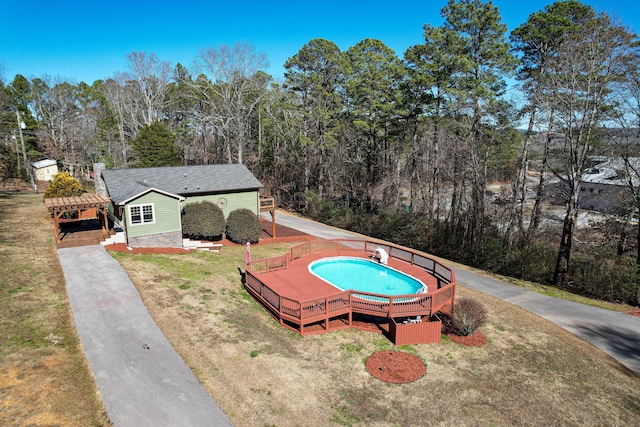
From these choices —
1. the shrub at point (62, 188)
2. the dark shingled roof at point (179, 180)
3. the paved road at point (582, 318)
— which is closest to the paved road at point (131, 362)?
the dark shingled roof at point (179, 180)

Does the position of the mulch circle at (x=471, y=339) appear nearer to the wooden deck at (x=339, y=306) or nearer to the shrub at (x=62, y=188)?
the wooden deck at (x=339, y=306)

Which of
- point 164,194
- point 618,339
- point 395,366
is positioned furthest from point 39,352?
point 618,339

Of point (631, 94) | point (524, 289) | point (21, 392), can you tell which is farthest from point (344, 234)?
point (21, 392)

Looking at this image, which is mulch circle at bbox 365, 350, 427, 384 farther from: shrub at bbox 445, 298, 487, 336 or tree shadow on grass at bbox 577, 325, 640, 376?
tree shadow on grass at bbox 577, 325, 640, 376

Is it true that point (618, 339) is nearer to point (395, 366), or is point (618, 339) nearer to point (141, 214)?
point (395, 366)

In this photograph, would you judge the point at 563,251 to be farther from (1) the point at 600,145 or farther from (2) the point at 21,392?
(2) the point at 21,392

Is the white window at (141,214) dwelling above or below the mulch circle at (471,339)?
above

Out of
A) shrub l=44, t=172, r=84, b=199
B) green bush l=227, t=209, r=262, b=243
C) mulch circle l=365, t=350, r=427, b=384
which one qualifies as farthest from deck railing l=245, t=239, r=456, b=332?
shrub l=44, t=172, r=84, b=199
